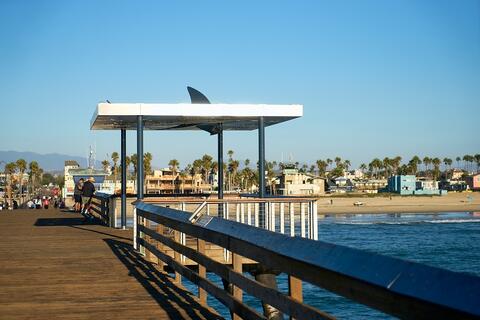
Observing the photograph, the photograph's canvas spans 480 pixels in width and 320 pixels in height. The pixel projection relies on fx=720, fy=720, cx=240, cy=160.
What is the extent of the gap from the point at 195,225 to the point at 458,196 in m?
134

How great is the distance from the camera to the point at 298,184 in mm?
135750

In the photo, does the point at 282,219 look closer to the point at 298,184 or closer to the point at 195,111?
the point at 195,111

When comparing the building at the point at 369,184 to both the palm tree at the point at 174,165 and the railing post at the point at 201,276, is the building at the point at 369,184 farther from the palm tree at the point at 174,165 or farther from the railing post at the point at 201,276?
the railing post at the point at 201,276

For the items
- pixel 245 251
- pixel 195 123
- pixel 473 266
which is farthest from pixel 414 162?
pixel 245 251

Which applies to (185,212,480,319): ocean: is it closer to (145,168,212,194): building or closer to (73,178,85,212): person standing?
(73,178,85,212): person standing

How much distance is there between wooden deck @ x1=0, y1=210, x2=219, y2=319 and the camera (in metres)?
6.95

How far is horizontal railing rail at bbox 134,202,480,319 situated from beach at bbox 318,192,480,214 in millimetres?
96183

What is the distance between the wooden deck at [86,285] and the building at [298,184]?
11493cm

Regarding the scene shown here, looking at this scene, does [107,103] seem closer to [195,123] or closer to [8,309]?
[195,123]

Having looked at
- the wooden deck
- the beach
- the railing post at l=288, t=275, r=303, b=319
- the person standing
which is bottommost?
the beach

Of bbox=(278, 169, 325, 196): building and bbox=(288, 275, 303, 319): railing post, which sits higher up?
bbox=(278, 169, 325, 196): building

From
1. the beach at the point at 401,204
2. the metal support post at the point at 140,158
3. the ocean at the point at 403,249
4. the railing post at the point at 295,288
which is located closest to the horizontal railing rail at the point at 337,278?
the railing post at the point at 295,288

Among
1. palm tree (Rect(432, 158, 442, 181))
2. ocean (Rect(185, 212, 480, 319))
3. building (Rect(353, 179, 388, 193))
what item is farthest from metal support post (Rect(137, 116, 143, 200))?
palm tree (Rect(432, 158, 442, 181))

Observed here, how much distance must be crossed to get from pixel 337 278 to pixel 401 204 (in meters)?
118
